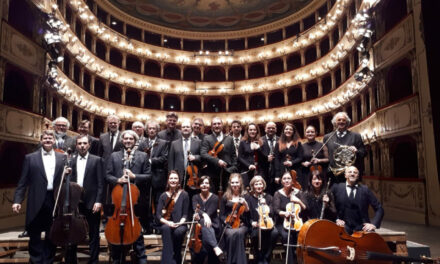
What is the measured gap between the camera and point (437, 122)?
895 centimetres

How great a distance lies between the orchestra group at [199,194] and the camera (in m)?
5.11

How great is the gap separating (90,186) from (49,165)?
717 millimetres

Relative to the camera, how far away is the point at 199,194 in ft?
19.2

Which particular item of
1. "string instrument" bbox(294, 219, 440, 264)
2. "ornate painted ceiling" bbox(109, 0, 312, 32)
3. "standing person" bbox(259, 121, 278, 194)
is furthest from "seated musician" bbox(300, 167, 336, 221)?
"ornate painted ceiling" bbox(109, 0, 312, 32)

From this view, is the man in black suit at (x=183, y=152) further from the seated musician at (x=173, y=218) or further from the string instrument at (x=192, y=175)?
the seated musician at (x=173, y=218)

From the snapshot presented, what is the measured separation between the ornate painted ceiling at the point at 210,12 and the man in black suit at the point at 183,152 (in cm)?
2293

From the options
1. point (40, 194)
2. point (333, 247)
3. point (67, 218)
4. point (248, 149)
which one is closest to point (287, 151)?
point (248, 149)

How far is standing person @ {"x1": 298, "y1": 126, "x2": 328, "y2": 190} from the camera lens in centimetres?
632

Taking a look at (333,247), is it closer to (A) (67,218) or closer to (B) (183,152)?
(B) (183,152)

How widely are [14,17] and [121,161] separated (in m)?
10.7

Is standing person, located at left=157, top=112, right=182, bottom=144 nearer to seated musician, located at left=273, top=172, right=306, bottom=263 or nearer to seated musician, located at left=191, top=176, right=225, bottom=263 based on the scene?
seated musician, located at left=191, top=176, right=225, bottom=263

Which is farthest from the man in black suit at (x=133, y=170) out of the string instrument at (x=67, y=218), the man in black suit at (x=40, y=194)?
the man in black suit at (x=40, y=194)

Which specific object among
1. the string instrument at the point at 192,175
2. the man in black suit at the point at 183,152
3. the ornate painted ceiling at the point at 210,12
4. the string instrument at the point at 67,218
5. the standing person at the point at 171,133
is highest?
the ornate painted ceiling at the point at 210,12

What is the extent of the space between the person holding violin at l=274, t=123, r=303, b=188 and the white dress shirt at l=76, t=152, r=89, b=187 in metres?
3.47
